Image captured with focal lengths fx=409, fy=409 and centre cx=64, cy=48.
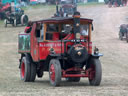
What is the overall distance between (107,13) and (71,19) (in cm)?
3396

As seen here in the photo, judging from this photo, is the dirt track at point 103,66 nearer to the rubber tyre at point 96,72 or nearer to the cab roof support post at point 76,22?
the rubber tyre at point 96,72

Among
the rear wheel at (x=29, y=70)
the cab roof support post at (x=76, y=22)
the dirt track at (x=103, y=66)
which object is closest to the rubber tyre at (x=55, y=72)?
the dirt track at (x=103, y=66)

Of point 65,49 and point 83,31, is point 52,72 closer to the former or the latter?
point 65,49

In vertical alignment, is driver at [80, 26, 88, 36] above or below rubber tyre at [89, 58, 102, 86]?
above

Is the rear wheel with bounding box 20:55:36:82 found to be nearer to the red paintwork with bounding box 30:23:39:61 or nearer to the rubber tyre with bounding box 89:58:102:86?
the red paintwork with bounding box 30:23:39:61

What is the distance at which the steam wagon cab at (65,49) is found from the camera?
1115 cm

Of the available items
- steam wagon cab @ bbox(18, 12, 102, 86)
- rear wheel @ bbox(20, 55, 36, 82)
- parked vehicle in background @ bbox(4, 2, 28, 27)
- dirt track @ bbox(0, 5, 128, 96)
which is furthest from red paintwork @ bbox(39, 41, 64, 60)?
parked vehicle in background @ bbox(4, 2, 28, 27)

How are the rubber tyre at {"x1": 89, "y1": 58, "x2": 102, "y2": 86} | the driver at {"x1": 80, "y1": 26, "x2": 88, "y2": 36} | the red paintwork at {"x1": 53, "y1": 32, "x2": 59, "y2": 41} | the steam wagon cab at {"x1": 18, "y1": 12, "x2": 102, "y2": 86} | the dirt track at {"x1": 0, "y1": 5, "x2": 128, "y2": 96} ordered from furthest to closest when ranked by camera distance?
the driver at {"x1": 80, "y1": 26, "x2": 88, "y2": 36}
the red paintwork at {"x1": 53, "y1": 32, "x2": 59, "y2": 41}
the rubber tyre at {"x1": 89, "y1": 58, "x2": 102, "y2": 86}
the steam wagon cab at {"x1": 18, "y1": 12, "x2": 102, "y2": 86}
the dirt track at {"x1": 0, "y1": 5, "x2": 128, "y2": 96}

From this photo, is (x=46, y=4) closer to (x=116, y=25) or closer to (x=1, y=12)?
(x=1, y=12)

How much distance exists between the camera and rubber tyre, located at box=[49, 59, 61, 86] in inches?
431

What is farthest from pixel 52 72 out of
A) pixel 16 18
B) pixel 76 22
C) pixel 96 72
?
pixel 16 18

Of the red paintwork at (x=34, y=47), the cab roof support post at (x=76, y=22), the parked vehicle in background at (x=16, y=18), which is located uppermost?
the cab roof support post at (x=76, y=22)

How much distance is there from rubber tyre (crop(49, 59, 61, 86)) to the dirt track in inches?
7.1

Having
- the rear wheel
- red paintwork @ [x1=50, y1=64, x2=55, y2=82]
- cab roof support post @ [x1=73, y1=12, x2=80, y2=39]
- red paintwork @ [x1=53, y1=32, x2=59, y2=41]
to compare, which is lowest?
the rear wheel
